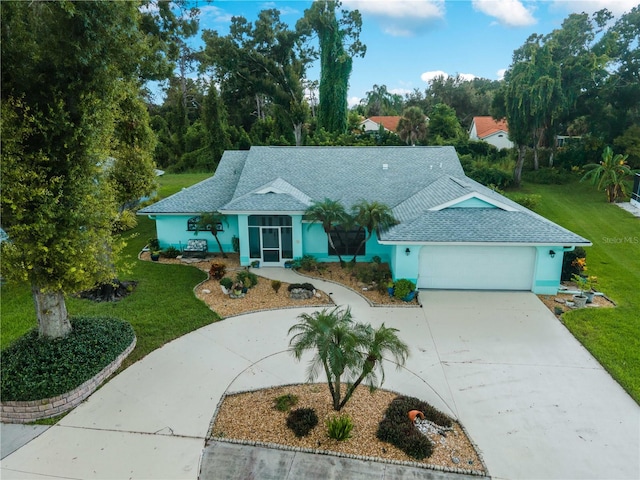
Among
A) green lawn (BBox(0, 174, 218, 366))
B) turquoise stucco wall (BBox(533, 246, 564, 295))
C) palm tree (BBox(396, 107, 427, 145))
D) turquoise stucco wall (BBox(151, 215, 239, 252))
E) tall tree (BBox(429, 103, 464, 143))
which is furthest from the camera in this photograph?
tall tree (BBox(429, 103, 464, 143))

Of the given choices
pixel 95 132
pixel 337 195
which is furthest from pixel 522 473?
pixel 337 195

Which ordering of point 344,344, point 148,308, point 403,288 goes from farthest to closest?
point 403,288
point 148,308
point 344,344

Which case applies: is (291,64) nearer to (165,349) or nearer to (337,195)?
(337,195)

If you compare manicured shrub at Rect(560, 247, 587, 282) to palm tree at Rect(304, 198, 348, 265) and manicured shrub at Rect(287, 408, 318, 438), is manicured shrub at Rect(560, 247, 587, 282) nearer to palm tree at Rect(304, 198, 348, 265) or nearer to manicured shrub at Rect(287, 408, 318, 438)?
palm tree at Rect(304, 198, 348, 265)

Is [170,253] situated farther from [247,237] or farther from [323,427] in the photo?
[323,427]

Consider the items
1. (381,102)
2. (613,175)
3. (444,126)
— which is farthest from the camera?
(381,102)

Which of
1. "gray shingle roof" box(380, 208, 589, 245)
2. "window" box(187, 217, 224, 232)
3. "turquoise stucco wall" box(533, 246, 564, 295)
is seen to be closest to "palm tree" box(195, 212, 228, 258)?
"window" box(187, 217, 224, 232)

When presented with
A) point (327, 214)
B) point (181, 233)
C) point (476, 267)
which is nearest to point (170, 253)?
point (181, 233)

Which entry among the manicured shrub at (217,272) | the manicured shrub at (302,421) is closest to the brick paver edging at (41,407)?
the manicured shrub at (302,421)
